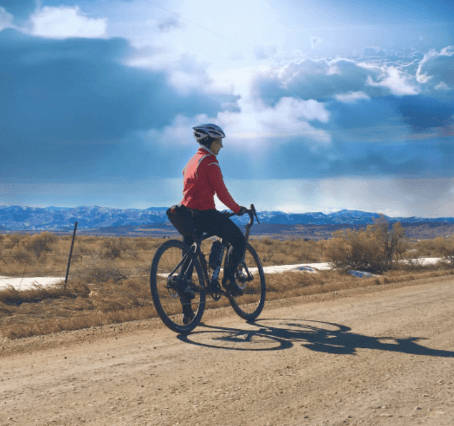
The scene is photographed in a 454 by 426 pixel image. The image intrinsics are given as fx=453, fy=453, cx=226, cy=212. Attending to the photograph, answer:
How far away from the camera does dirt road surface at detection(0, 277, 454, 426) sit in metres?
3.02

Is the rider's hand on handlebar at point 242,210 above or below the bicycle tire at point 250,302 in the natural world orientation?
above

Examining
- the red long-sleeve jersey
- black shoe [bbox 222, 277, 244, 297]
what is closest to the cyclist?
the red long-sleeve jersey

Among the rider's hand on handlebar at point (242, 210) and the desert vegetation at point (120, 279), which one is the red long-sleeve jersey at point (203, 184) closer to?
the rider's hand on handlebar at point (242, 210)

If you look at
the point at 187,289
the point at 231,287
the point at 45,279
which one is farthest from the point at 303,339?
the point at 45,279

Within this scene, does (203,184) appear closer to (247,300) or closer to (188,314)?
(188,314)

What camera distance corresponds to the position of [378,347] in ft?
15.7

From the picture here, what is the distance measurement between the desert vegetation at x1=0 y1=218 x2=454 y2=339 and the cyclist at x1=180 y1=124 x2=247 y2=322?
0.68 meters

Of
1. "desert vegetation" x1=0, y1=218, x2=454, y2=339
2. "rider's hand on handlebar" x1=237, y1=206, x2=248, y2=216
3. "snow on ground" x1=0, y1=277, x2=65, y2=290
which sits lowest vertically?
"snow on ground" x1=0, y1=277, x2=65, y2=290

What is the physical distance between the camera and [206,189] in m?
5.80

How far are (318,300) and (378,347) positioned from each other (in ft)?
13.0

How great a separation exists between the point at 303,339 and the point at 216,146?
2.64 meters

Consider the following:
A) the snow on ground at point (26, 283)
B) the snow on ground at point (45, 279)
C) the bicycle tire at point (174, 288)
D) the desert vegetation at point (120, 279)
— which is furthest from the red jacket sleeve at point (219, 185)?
the snow on ground at point (26, 283)

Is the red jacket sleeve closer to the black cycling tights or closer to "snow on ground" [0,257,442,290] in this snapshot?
the black cycling tights

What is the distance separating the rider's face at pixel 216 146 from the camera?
5914mm
